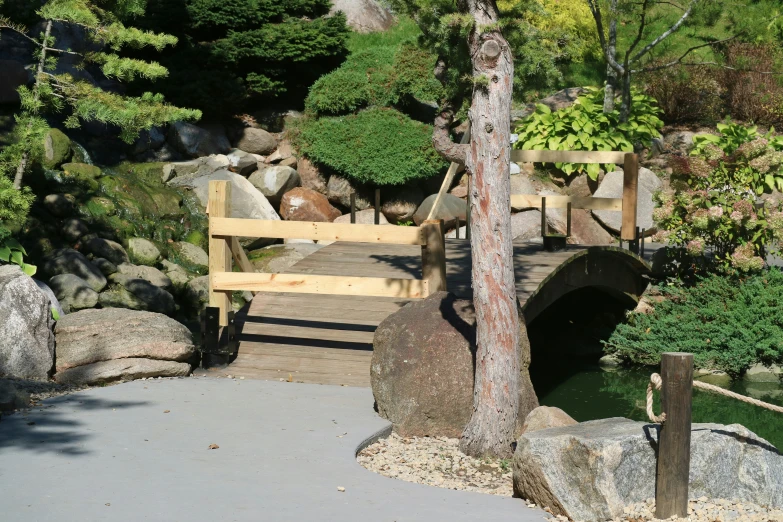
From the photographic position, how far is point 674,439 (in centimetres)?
511

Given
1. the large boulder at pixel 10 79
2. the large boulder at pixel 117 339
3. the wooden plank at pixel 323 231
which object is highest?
the large boulder at pixel 10 79

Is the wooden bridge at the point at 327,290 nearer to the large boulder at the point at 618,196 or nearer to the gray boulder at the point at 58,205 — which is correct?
the gray boulder at the point at 58,205

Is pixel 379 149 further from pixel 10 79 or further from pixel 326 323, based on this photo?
pixel 326 323

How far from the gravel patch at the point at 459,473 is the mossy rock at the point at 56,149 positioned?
9046 mm

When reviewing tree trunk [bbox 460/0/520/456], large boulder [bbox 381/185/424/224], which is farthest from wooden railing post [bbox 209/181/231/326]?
large boulder [bbox 381/185/424/224]

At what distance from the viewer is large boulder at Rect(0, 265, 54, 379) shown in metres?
7.83

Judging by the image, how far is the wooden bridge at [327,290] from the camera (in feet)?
27.1

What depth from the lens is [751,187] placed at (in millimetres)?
12414

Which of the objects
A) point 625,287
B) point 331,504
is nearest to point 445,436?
point 331,504

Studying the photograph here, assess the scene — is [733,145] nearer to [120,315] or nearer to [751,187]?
[751,187]

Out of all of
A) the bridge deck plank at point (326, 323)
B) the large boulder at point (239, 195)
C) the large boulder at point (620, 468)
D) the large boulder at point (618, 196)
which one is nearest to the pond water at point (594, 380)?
the bridge deck plank at point (326, 323)

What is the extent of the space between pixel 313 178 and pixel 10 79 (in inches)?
216

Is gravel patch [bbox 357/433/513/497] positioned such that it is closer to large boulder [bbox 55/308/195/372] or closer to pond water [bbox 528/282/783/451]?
large boulder [bbox 55/308/195/372]

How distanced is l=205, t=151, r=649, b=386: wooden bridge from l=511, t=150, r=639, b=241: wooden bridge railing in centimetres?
64
